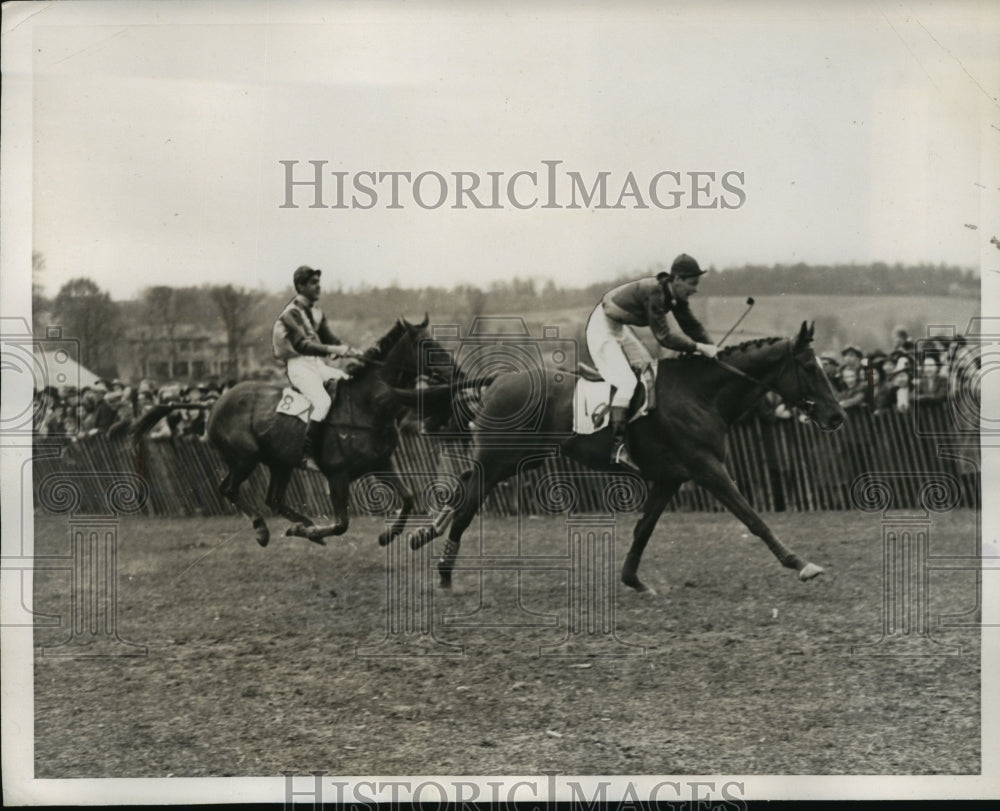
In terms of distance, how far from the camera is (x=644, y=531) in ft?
17.3

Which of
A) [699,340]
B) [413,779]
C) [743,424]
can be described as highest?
[699,340]

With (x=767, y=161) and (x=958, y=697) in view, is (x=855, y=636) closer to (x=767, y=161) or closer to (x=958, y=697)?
(x=958, y=697)

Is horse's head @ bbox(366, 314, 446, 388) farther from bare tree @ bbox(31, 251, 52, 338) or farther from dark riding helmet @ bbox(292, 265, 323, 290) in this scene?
bare tree @ bbox(31, 251, 52, 338)

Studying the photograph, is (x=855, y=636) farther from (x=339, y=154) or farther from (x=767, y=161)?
(x=339, y=154)

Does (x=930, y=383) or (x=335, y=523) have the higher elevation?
(x=930, y=383)

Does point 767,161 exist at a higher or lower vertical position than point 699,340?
higher

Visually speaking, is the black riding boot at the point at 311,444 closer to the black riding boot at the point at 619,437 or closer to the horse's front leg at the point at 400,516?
the horse's front leg at the point at 400,516

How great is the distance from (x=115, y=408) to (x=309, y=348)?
1049 millimetres

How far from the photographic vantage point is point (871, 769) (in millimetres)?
Answer: 5188

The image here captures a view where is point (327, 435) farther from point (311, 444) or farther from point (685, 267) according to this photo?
point (685, 267)

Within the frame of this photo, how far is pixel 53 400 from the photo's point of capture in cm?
525

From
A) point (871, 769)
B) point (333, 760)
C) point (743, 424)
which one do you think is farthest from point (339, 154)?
point (871, 769)

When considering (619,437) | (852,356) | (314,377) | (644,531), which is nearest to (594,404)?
(619,437)

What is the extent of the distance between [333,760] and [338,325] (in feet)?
7.23
